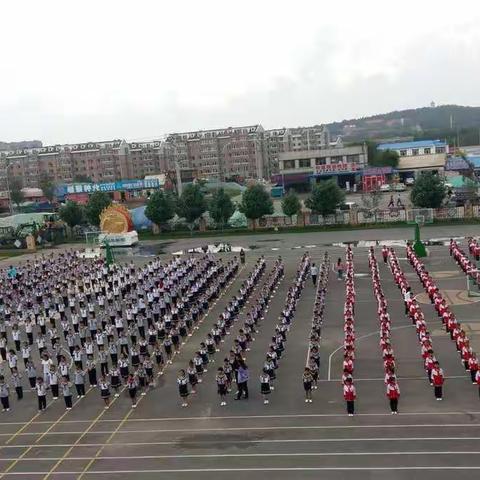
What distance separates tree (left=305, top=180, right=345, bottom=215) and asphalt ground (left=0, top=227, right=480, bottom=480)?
3377cm

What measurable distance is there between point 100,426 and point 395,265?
1966 centimetres

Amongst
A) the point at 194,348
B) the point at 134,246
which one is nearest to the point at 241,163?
the point at 134,246

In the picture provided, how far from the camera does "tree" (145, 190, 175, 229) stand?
2302 inches

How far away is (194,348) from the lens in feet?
76.4

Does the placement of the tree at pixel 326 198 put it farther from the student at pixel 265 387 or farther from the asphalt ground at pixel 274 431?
the student at pixel 265 387

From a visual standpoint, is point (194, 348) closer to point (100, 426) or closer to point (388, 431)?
point (100, 426)

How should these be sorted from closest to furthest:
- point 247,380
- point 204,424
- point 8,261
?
point 204,424 → point 247,380 → point 8,261

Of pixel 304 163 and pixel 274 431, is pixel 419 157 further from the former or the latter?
pixel 274 431

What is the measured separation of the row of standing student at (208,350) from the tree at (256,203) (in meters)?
25.5

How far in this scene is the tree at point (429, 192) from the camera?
52.4 m

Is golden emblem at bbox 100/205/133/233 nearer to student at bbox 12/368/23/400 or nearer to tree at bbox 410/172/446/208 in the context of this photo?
tree at bbox 410/172/446/208

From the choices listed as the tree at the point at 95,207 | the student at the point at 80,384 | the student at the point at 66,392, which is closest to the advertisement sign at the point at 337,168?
the tree at the point at 95,207

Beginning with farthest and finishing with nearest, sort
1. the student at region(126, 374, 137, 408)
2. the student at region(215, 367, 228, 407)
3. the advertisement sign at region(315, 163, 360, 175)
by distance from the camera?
1. the advertisement sign at region(315, 163, 360, 175)
2. the student at region(126, 374, 137, 408)
3. the student at region(215, 367, 228, 407)

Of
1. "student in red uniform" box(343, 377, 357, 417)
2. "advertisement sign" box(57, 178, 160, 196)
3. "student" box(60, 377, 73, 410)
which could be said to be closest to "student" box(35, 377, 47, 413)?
"student" box(60, 377, 73, 410)
